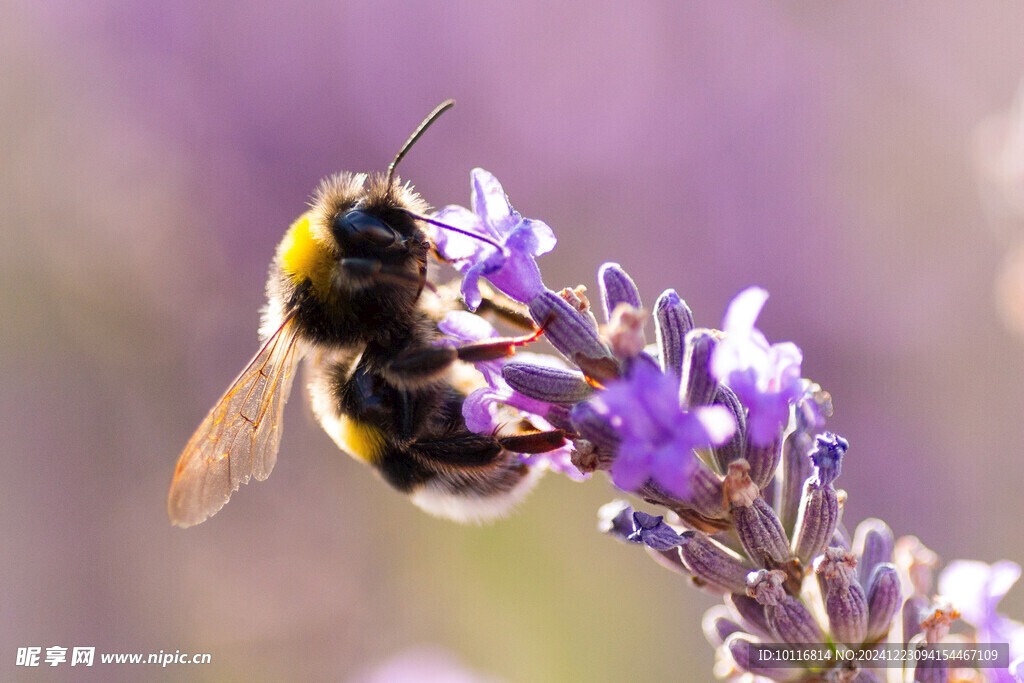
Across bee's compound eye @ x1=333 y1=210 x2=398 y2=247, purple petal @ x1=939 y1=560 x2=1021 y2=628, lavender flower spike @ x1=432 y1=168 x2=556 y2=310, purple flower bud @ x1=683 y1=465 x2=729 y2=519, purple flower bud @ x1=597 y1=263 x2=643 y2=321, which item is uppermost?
bee's compound eye @ x1=333 y1=210 x2=398 y2=247

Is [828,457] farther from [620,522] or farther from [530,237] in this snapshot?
[530,237]

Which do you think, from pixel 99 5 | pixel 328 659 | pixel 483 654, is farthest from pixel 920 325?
pixel 99 5

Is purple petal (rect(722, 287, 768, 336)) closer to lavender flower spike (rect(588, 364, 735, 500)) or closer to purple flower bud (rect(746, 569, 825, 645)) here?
lavender flower spike (rect(588, 364, 735, 500))

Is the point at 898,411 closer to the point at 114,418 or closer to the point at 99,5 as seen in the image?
the point at 114,418

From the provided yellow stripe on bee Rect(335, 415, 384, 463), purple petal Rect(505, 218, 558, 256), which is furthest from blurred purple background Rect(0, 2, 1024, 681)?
purple petal Rect(505, 218, 558, 256)

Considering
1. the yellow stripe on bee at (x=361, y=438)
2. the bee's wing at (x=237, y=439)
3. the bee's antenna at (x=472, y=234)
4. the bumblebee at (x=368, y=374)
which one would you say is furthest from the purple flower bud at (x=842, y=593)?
the bee's wing at (x=237, y=439)

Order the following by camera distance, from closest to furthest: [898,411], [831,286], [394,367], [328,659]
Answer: [394,367]
[328,659]
[898,411]
[831,286]

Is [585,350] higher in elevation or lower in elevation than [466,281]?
lower
